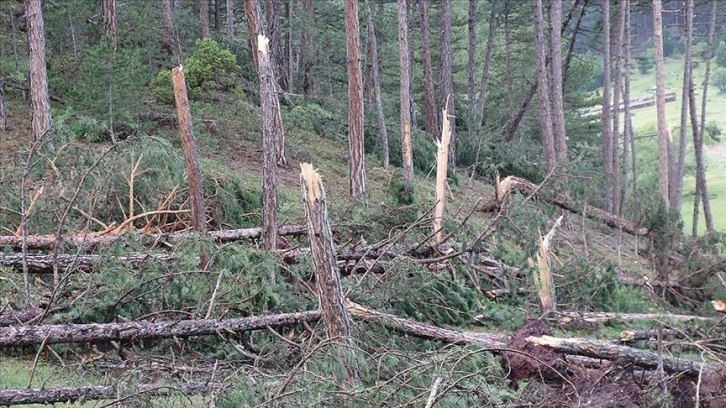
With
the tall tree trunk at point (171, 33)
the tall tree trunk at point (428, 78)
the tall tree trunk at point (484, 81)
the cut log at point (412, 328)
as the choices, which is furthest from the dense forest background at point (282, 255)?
the tall tree trunk at point (484, 81)

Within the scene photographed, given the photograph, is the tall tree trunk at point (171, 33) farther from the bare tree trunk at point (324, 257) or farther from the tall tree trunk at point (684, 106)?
the bare tree trunk at point (324, 257)

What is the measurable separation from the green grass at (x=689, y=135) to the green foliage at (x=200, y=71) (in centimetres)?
2001

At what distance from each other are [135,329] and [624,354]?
4.23 meters

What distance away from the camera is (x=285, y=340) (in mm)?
7215

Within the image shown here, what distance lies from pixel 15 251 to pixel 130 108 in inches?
290

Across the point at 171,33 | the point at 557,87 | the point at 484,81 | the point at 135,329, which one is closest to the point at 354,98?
the point at 557,87

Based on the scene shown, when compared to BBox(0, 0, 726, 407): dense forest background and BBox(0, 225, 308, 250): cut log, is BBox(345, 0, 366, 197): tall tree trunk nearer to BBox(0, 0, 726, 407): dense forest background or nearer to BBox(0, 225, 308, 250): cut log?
BBox(0, 0, 726, 407): dense forest background

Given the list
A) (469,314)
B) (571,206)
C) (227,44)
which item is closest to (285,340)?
(469,314)

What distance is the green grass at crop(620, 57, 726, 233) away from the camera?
3941cm

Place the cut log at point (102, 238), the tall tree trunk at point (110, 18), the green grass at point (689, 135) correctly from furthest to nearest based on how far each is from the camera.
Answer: the green grass at point (689, 135)
the tall tree trunk at point (110, 18)
the cut log at point (102, 238)

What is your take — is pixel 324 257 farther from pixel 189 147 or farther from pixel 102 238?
pixel 102 238

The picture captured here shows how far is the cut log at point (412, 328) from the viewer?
7930 mm

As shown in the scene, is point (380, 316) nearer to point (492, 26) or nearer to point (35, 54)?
point (35, 54)

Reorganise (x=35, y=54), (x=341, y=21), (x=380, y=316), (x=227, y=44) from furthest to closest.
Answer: (x=341, y=21) < (x=227, y=44) < (x=35, y=54) < (x=380, y=316)
